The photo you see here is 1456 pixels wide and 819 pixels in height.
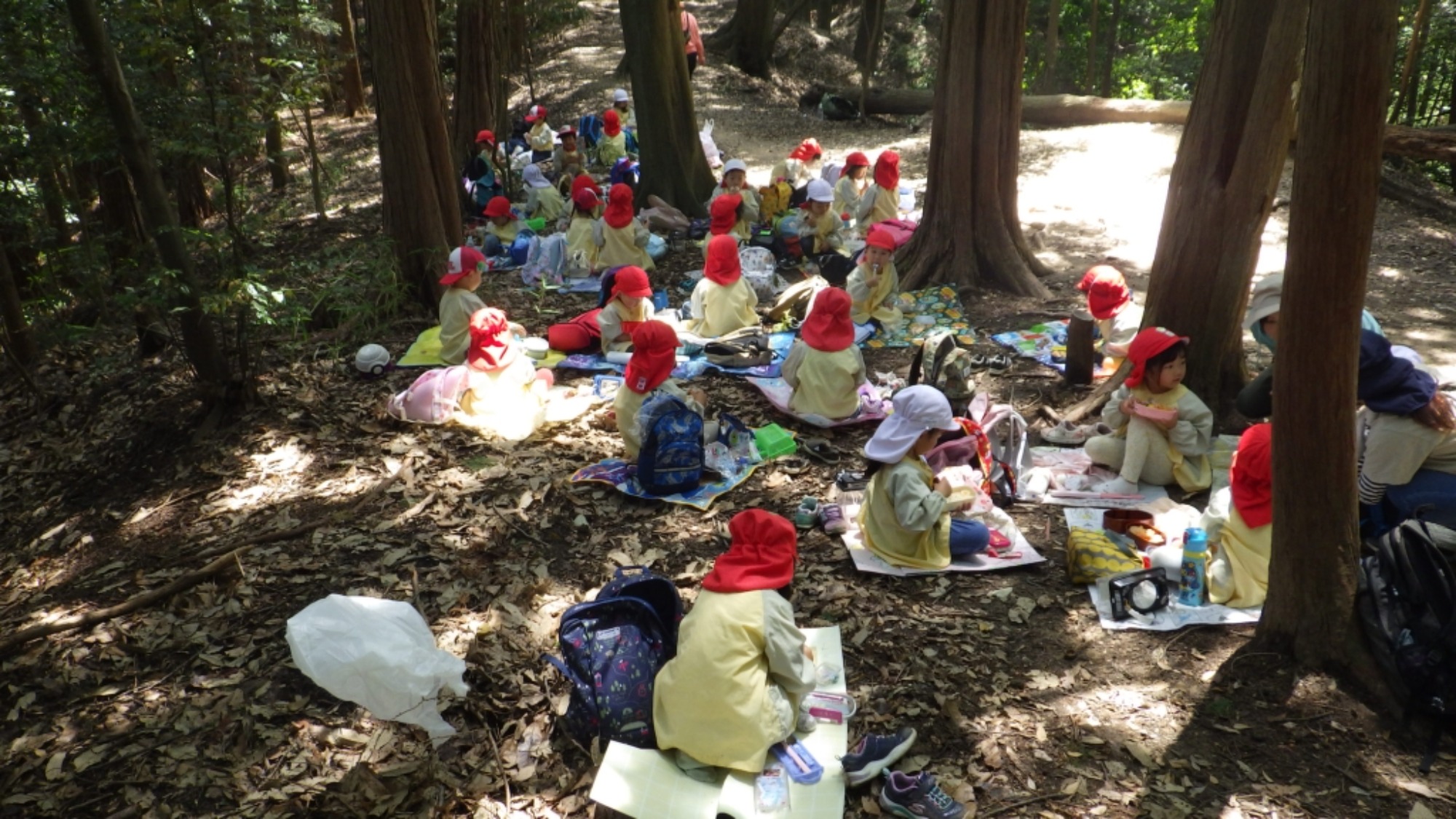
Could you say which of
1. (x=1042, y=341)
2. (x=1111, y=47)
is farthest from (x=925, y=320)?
(x=1111, y=47)

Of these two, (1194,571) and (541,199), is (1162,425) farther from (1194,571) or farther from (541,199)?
(541,199)

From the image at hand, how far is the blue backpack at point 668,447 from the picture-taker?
19.6 feet

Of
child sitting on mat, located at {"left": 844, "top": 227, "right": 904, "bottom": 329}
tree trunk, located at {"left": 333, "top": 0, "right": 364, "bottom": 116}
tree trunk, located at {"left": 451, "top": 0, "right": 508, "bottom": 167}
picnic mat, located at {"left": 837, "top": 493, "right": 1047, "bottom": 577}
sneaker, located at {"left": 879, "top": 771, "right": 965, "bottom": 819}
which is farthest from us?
tree trunk, located at {"left": 333, "top": 0, "right": 364, "bottom": 116}

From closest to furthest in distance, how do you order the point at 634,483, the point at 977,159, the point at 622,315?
the point at 634,483 < the point at 622,315 < the point at 977,159

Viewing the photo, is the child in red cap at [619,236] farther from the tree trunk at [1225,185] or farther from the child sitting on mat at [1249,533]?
the child sitting on mat at [1249,533]

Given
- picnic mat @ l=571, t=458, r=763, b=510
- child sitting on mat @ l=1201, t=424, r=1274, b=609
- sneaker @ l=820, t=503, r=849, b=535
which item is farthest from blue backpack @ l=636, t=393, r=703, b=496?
child sitting on mat @ l=1201, t=424, r=1274, b=609

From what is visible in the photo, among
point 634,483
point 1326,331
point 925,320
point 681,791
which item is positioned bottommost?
point 681,791

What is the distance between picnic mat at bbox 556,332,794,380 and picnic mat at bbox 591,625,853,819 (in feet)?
14.5

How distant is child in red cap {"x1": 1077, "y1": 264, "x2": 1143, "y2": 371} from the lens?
23.6ft

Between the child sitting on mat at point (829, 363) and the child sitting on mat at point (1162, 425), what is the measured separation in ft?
6.45

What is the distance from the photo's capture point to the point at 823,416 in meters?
7.00

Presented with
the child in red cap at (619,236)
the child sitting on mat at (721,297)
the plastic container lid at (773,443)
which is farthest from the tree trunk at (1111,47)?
the plastic container lid at (773,443)

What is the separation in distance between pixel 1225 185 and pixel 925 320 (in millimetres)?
3129

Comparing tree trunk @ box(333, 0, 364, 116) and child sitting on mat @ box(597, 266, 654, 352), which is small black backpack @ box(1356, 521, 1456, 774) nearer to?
child sitting on mat @ box(597, 266, 654, 352)
